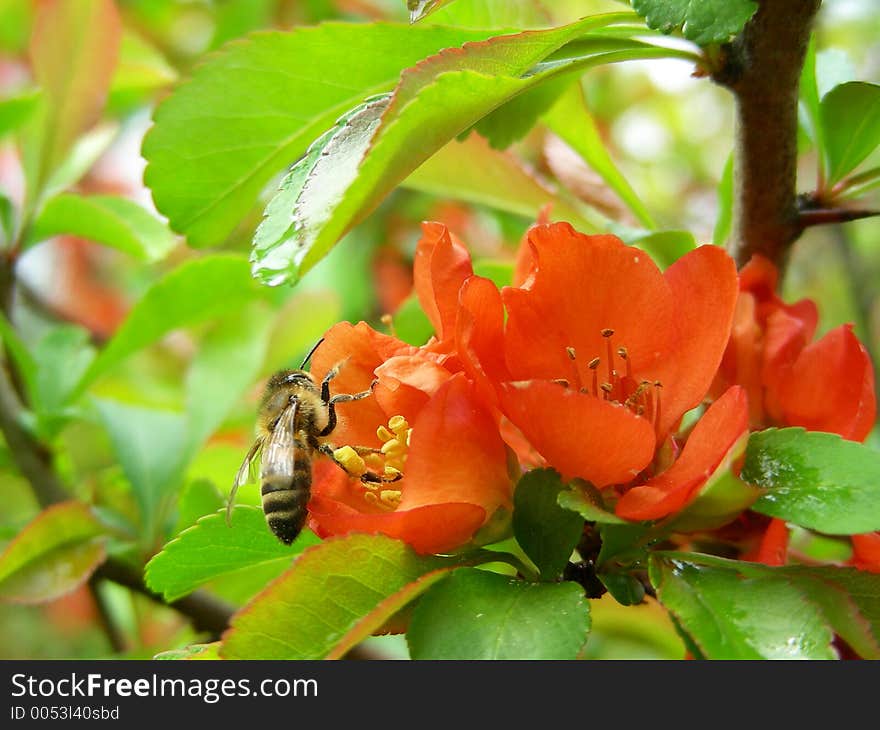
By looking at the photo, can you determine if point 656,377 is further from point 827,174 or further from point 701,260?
point 827,174

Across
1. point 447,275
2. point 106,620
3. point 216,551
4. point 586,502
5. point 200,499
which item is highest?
point 447,275

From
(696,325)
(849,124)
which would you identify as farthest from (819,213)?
(696,325)

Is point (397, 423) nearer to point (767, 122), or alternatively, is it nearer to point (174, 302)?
point (767, 122)

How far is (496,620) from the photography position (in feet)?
1.91

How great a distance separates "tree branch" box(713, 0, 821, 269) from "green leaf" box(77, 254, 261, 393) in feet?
2.09

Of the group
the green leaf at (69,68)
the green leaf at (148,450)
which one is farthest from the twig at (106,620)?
the green leaf at (69,68)

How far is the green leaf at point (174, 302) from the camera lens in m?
1.21

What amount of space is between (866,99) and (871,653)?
1.42ft

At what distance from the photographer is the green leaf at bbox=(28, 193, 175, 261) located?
1172mm

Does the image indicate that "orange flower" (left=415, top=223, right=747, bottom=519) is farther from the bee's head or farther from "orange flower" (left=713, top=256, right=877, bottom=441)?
the bee's head

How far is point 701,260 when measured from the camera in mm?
692

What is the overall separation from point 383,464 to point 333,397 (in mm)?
74
